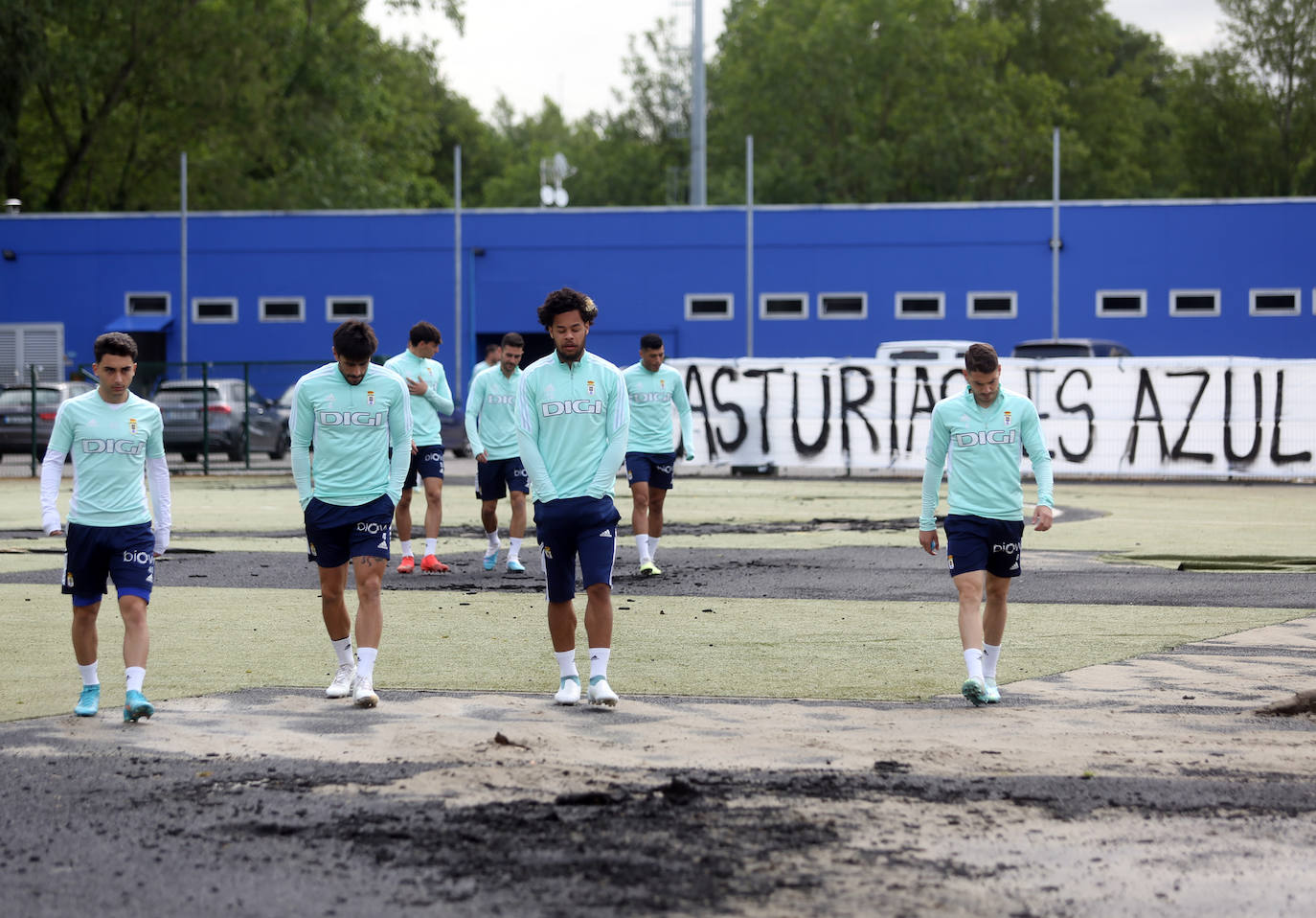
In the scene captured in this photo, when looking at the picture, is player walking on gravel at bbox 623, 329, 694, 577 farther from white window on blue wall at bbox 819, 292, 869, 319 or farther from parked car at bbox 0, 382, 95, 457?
white window on blue wall at bbox 819, 292, 869, 319

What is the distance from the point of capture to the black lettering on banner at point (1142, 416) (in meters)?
26.6

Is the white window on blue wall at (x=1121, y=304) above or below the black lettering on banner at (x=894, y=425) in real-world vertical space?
above

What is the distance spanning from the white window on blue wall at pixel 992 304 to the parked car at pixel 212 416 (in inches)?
664

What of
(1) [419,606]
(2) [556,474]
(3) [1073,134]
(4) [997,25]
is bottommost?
(1) [419,606]

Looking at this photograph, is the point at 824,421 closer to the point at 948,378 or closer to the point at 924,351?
the point at 948,378

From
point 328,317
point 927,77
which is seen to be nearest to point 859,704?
point 328,317

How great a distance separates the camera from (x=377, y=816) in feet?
18.2

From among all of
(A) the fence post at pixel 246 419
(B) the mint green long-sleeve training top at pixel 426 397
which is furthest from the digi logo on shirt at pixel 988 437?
(A) the fence post at pixel 246 419

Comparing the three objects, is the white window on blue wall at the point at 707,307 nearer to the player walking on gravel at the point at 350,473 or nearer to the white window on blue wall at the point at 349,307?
the white window on blue wall at the point at 349,307

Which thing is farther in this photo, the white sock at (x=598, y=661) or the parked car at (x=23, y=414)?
the parked car at (x=23, y=414)

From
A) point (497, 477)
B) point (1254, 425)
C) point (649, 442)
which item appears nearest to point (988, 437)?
point (649, 442)

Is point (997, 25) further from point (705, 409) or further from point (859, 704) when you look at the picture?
point (859, 704)

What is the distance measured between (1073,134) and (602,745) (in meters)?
62.5

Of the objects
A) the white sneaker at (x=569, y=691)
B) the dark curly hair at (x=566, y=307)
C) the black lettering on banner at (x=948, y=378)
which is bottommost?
the white sneaker at (x=569, y=691)
